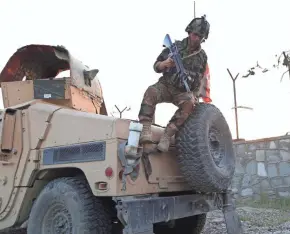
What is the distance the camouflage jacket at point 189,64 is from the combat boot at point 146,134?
0.60m

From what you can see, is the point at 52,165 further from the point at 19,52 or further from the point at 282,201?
the point at 282,201

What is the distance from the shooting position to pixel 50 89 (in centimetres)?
527

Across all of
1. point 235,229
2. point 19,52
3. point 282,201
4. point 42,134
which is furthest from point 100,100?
point 282,201

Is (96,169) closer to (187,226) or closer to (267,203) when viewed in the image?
(187,226)

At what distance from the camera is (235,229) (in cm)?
492

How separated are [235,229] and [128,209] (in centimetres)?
169

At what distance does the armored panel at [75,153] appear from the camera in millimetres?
4086

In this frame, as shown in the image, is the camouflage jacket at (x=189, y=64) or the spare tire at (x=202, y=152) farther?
the camouflage jacket at (x=189, y=64)

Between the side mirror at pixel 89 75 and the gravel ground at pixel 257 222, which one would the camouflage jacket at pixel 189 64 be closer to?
the side mirror at pixel 89 75

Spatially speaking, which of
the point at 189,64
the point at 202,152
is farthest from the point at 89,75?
the point at 202,152

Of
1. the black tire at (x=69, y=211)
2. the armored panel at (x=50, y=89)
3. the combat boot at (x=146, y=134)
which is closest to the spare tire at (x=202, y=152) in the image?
the combat boot at (x=146, y=134)

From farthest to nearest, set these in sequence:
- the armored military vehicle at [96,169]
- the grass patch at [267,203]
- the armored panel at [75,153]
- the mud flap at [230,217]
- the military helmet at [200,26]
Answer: the grass patch at [267,203] < the mud flap at [230,217] < the military helmet at [200,26] < the armored panel at [75,153] < the armored military vehicle at [96,169]

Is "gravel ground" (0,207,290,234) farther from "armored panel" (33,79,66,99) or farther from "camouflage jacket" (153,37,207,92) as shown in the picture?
"camouflage jacket" (153,37,207,92)

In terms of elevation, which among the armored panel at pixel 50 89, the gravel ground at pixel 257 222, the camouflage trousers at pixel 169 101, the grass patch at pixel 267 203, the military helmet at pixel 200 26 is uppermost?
the military helmet at pixel 200 26
